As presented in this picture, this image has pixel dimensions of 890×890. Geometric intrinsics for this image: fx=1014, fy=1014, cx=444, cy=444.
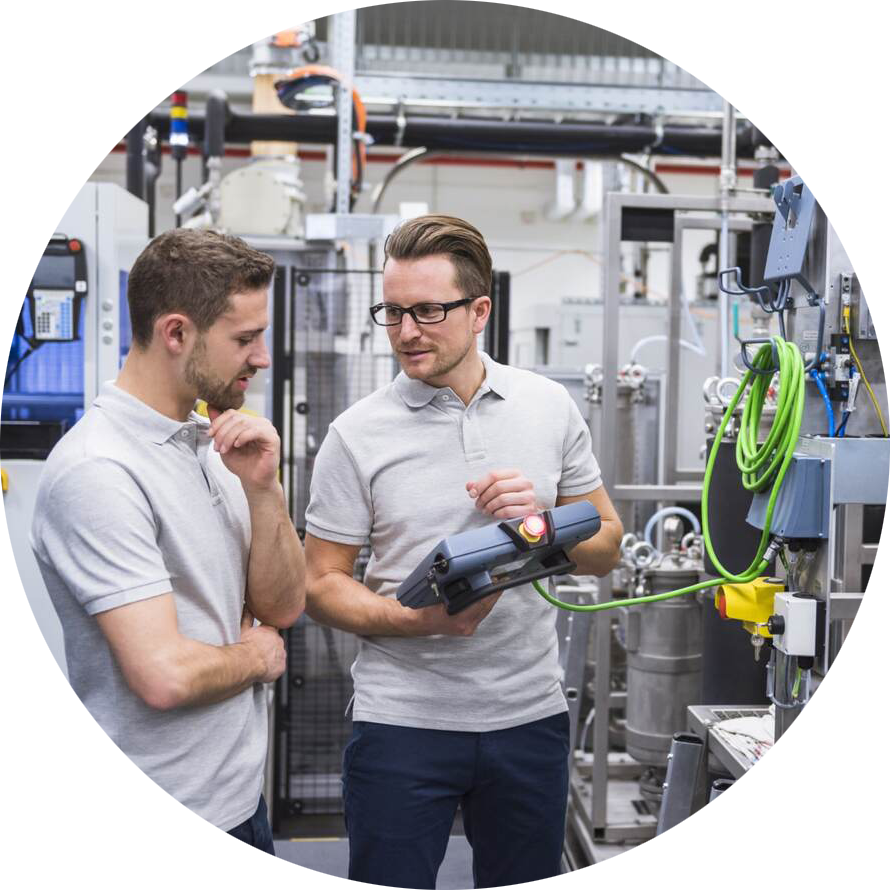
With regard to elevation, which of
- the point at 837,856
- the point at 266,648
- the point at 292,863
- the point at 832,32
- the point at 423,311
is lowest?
the point at 292,863

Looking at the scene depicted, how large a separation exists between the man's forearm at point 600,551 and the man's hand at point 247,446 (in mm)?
540

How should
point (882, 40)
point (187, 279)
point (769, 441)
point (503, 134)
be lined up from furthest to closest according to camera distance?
point (503, 134) → point (882, 40) → point (769, 441) → point (187, 279)

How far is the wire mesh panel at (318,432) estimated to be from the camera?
291 centimetres

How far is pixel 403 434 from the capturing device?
1.49 metres

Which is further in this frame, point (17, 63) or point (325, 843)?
point (17, 63)

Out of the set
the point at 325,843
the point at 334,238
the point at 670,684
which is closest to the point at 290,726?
the point at 325,843

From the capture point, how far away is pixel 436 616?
4.56ft

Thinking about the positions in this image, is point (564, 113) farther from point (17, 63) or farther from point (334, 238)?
point (17, 63)

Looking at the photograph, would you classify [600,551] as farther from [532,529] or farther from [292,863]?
[292,863]

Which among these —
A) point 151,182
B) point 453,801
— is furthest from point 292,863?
point 151,182

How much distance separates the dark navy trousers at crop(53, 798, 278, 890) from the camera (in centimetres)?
115

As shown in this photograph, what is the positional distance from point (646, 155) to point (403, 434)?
392 centimetres

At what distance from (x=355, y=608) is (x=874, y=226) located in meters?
0.90

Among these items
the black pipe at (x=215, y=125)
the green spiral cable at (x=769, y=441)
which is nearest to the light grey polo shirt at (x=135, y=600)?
the green spiral cable at (x=769, y=441)
